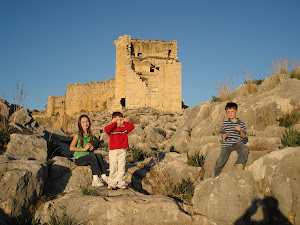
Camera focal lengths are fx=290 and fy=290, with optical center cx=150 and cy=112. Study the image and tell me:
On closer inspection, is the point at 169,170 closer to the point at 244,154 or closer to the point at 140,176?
the point at 140,176

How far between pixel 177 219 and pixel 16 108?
6409 millimetres

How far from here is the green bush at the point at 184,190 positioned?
488cm

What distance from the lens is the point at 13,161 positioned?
462 cm

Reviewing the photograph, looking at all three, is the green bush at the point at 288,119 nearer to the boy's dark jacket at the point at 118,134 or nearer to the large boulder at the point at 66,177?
the boy's dark jacket at the point at 118,134

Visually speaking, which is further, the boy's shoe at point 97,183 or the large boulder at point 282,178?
the boy's shoe at point 97,183

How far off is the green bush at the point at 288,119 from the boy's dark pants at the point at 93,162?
4.25 meters

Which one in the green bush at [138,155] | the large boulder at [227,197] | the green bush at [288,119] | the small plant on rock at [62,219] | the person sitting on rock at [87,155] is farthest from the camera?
the green bush at [138,155]

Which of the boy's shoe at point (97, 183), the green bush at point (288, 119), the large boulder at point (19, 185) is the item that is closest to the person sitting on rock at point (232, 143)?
the boy's shoe at point (97, 183)

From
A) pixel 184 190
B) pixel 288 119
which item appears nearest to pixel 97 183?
pixel 184 190

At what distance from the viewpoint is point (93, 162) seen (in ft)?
17.6

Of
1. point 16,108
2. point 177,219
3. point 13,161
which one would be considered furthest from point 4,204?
point 16,108

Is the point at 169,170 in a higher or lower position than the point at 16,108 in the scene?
lower

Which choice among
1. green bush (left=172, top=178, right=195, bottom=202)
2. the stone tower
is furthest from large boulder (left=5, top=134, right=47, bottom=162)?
the stone tower

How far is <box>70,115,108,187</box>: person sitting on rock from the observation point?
534cm
